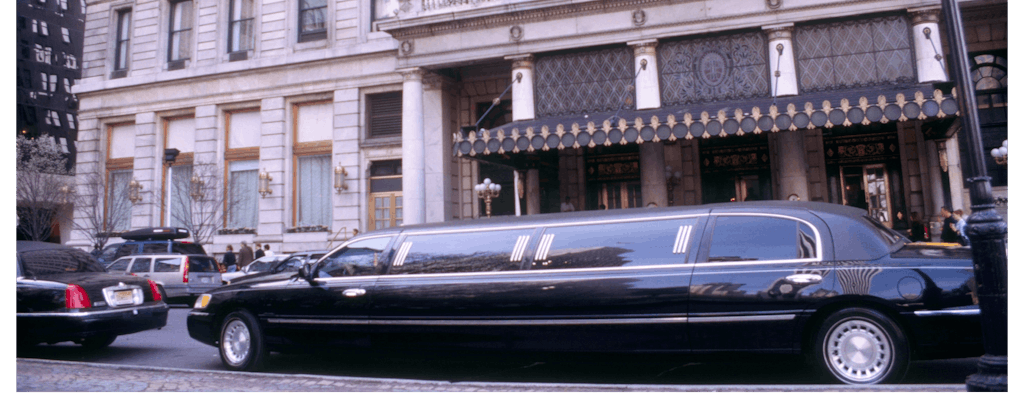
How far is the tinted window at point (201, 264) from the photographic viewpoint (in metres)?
16.9

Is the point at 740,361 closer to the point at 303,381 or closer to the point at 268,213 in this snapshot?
the point at 303,381

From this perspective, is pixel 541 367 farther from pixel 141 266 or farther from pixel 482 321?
pixel 141 266

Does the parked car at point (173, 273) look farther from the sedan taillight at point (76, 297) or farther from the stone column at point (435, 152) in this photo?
the sedan taillight at point (76, 297)

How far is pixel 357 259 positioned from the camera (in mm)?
7324

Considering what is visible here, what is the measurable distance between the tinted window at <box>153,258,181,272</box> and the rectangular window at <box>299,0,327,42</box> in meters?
10.0

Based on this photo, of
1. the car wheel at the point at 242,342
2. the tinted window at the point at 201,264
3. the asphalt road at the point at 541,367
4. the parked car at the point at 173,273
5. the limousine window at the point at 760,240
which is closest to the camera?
the limousine window at the point at 760,240

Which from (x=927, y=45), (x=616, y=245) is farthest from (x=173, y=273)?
(x=927, y=45)

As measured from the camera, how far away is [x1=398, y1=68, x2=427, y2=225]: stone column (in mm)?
19719

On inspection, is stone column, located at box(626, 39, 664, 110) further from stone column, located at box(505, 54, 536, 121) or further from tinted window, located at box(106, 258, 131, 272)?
tinted window, located at box(106, 258, 131, 272)

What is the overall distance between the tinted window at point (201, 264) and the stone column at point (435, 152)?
599cm

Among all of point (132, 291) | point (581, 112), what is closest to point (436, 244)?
point (132, 291)

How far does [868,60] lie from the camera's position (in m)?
16.1

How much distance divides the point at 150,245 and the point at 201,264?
1816mm

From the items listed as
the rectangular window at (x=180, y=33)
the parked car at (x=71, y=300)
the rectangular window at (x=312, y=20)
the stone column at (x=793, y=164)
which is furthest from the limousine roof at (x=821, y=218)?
the rectangular window at (x=180, y=33)
